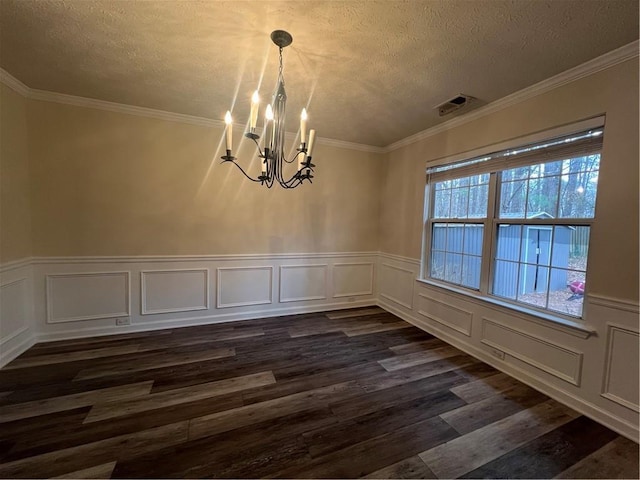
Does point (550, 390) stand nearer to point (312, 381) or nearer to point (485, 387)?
A: point (485, 387)

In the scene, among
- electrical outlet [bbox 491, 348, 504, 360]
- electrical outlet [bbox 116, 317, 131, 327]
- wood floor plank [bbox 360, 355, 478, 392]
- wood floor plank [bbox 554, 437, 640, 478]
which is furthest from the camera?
electrical outlet [bbox 116, 317, 131, 327]

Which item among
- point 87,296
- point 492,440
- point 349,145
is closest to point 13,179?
point 87,296

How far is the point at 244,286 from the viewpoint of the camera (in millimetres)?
3717

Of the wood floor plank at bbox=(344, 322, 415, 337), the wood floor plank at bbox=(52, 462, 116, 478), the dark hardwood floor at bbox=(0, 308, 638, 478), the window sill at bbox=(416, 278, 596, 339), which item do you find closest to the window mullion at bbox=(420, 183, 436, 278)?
the window sill at bbox=(416, 278, 596, 339)

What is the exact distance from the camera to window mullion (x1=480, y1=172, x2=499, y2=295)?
280cm

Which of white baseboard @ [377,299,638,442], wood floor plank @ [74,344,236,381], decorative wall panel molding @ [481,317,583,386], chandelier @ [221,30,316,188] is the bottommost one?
wood floor plank @ [74,344,236,381]

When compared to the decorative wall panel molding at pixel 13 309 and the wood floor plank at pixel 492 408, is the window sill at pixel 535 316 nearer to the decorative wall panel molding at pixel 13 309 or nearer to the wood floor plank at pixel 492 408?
the wood floor plank at pixel 492 408

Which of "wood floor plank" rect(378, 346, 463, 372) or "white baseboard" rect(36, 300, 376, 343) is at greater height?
"white baseboard" rect(36, 300, 376, 343)

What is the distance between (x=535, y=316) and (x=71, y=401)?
12.3ft

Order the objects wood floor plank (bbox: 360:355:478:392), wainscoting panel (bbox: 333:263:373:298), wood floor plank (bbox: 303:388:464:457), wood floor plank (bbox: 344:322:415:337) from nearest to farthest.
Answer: wood floor plank (bbox: 303:388:464:457)
wood floor plank (bbox: 360:355:478:392)
wood floor plank (bbox: 344:322:415:337)
wainscoting panel (bbox: 333:263:373:298)

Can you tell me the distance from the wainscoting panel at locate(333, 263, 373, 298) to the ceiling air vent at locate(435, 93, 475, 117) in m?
2.43

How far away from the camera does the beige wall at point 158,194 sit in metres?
2.85

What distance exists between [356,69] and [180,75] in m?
1.51

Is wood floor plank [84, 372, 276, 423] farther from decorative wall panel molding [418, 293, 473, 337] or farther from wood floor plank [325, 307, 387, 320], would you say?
decorative wall panel molding [418, 293, 473, 337]
